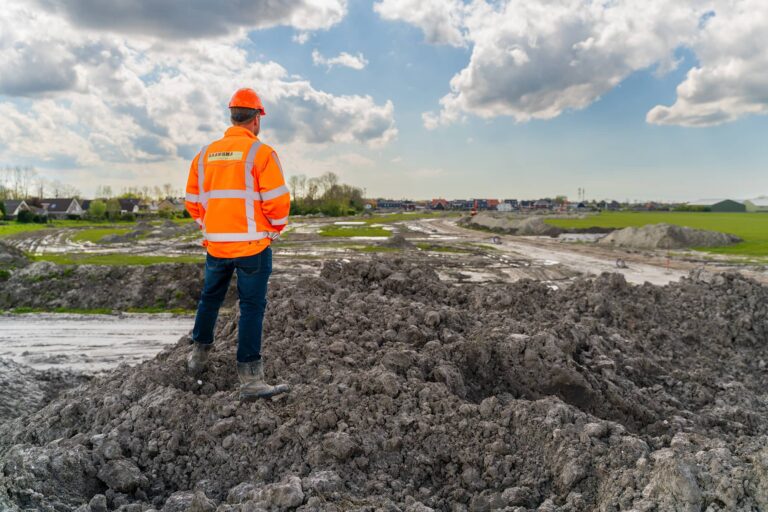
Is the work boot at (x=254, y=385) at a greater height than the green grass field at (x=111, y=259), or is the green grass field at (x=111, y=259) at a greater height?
the work boot at (x=254, y=385)

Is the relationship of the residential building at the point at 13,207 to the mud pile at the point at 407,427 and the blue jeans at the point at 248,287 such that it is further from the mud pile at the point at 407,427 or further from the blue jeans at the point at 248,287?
the blue jeans at the point at 248,287

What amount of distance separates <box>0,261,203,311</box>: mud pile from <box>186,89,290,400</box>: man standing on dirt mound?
9.11 m

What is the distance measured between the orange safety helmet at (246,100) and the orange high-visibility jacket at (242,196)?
0.23 metres

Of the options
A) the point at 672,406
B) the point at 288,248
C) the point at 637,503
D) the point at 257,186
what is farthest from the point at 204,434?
the point at 288,248

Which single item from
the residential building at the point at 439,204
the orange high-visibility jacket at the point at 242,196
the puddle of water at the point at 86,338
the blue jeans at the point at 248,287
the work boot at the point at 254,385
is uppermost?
the residential building at the point at 439,204

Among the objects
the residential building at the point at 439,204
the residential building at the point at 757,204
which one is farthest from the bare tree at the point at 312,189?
the residential building at the point at 757,204

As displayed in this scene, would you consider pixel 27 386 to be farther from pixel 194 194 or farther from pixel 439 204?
pixel 439 204

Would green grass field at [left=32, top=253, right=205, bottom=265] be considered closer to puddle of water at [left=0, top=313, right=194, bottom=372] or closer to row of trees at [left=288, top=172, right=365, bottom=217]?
puddle of water at [left=0, top=313, right=194, bottom=372]

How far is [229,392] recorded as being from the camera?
411 centimetres

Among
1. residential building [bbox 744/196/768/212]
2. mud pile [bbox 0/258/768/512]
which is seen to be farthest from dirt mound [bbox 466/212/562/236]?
residential building [bbox 744/196/768/212]

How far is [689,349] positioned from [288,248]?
22.3m

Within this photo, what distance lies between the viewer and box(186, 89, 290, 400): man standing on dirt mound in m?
3.95

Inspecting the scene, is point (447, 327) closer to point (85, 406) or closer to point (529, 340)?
point (529, 340)

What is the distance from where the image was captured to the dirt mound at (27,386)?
550cm
